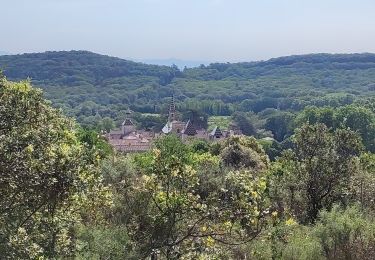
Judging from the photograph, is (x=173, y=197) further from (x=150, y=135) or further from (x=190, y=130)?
(x=150, y=135)

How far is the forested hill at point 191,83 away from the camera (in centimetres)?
12219

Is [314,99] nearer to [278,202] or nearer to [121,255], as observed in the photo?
[278,202]

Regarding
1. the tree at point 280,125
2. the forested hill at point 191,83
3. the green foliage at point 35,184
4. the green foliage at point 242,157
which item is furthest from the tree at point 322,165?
the forested hill at point 191,83

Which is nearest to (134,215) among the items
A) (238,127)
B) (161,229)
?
(161,229)

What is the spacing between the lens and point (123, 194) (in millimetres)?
9250

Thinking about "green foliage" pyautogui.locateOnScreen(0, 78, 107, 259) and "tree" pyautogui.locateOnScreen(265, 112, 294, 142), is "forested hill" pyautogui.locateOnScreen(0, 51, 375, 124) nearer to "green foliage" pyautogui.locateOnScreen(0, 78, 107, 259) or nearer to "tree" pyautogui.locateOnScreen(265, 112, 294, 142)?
"tree" pyautogui.locateOnScreen(265, 112, 294, 142)

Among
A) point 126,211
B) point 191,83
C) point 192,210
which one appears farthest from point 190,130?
point 191,83

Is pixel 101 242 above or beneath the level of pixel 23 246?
beneath

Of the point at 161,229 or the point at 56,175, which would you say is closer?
the point at 56,175

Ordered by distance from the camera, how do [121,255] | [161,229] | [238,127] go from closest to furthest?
[161,229]
[121,255]
[238,127]

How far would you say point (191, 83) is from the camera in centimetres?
16400

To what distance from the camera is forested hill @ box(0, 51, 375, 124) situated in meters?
122

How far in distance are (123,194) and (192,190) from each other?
2.97 m

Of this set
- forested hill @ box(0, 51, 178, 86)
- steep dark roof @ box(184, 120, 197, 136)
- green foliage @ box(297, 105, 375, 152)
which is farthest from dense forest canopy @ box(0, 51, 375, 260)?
forested hill @ box(0, 51, 178, 86)
